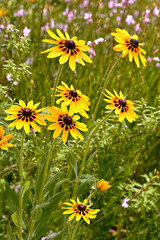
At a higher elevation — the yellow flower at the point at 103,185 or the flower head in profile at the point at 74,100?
the flower head in profile at the point at 74,100

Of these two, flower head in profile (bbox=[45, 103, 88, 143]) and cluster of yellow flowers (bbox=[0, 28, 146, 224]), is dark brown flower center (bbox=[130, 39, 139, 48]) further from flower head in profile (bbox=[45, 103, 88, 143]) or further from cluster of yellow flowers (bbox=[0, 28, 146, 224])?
flower head in profile (bbox=[45, 103, 88, 143])

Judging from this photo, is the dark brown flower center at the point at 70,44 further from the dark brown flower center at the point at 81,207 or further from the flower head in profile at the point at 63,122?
the dark brown flower center at the point at 81,207

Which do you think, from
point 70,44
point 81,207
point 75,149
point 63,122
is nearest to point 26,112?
point 63,122

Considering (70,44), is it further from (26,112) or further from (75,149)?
(75,149)

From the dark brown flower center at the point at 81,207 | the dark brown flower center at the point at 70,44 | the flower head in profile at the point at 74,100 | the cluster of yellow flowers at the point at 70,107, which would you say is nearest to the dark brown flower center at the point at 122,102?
the cluster of yellow flowers at the point at 70,107

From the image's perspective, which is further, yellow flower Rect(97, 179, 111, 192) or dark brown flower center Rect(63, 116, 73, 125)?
yellow flower Rect(97, 179, 111, 192)

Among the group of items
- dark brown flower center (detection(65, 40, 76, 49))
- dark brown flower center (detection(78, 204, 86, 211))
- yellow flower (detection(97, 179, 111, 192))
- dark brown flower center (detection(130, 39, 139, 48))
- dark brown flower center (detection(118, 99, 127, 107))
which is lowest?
dark brown flower center (detection(78, 204, 86, 211))

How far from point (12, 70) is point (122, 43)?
0.59 meters

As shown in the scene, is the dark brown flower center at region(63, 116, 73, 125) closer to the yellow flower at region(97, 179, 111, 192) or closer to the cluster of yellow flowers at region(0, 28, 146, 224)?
the cluster of yellow flowers at region(0, 28, 146, 224)

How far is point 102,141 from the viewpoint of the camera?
1.61 m

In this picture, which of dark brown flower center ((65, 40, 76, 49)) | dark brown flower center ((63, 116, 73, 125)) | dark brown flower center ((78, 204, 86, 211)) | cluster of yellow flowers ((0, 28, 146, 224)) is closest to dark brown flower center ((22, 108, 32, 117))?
cluster of yellow flowers ((0, 28, 146, 224))

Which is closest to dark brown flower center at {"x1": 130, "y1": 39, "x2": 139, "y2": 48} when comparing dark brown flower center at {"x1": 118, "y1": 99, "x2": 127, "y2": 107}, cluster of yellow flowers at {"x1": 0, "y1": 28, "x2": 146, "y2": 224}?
cluster of yellow flowers at {"x1": 0, "y1": 28, "x2": 146, "y2": 224}

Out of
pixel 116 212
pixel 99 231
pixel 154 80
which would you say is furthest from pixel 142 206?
pixel 154 80

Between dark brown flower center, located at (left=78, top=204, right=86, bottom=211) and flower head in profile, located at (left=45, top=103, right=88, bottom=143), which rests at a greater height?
flower head in profile, located at (left=45, top=103, right=88, bottom=143)
